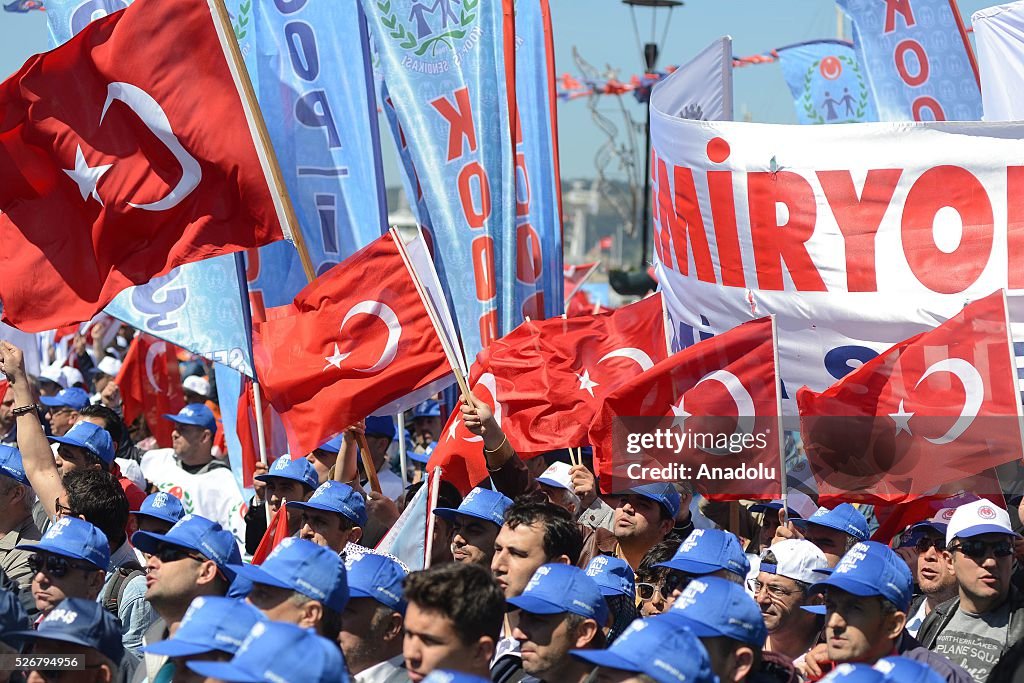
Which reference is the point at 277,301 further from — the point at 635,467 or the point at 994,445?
the point at 994,445

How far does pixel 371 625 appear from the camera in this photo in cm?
502

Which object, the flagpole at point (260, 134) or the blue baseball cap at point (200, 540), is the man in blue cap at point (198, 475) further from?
the blue baseball cap at point (200, 540)

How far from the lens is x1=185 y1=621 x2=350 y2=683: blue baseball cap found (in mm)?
3525

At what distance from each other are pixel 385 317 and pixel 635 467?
1.83 m

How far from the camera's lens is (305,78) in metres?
10.5

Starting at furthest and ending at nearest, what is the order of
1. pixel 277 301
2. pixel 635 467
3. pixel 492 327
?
pixel 277 301
pixel 492 327
pixel 635 467

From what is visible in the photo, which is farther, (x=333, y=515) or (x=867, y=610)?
(x=333, y=515)

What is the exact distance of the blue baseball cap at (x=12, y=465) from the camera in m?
7.14

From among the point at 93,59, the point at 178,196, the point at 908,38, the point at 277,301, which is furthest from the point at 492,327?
the point at 908,38

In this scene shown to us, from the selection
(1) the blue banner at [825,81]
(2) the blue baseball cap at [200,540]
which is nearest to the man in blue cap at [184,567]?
(2) the blue baseball cap at [200,540]

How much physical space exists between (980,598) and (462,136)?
549 cm

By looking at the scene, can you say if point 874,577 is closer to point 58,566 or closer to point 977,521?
point 977,521

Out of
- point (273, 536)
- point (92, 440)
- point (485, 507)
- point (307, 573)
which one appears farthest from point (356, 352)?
point (307, 573)


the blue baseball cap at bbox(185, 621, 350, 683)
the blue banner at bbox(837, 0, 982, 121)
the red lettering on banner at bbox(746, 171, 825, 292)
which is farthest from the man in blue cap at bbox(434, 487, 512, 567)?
the blue banner at bbox(837, 0, 982, 121)
